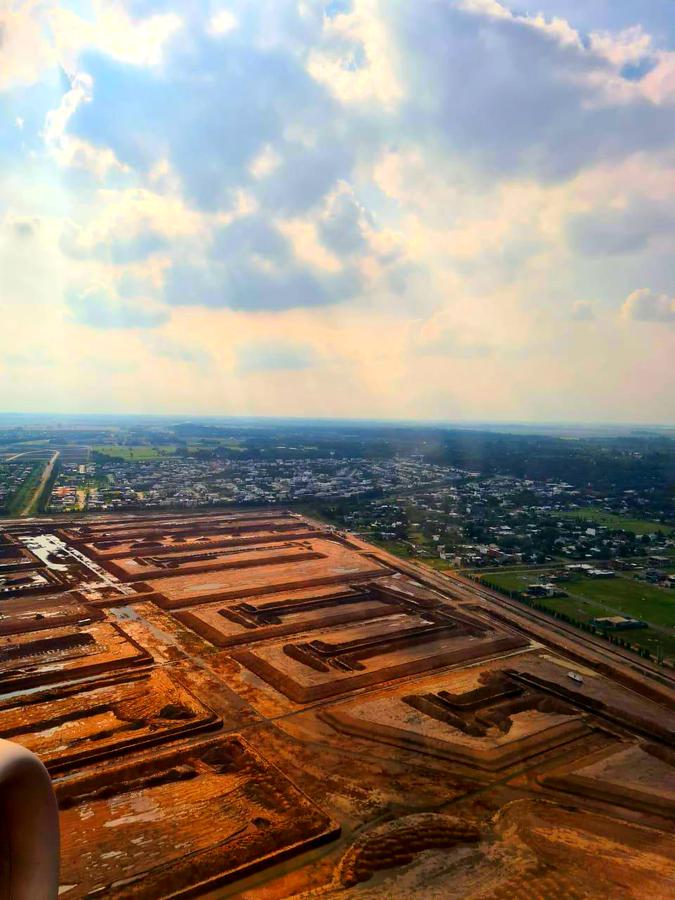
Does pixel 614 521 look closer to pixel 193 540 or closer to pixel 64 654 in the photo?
pixel 193 540

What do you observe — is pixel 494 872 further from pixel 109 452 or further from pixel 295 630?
pixel 109 452

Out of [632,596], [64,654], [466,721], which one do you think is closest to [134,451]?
[64,654]

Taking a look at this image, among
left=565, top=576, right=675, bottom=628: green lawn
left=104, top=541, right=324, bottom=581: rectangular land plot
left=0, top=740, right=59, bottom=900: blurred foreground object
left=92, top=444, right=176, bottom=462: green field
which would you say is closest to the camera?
left=0, top=740, right=59, bottom=900: blurred foreground object

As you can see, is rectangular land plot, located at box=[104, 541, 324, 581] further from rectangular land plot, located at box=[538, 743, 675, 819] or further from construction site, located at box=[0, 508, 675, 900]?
rectangular land plot, located at box=[538, 743, 675, 819]

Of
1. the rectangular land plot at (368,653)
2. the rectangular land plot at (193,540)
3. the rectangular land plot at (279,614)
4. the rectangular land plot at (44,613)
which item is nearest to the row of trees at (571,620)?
the rectangular land plot at (368,653)

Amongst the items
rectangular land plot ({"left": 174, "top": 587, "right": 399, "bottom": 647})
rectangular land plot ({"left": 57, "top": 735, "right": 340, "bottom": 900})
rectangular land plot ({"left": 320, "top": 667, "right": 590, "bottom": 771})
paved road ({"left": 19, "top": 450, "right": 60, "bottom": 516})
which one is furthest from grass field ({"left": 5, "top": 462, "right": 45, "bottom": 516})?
rectangular land plot ({"left": 320, "top": 667, "right": 590, "bottom": 771})

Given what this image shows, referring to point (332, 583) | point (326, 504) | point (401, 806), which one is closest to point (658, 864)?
point (401, 806)

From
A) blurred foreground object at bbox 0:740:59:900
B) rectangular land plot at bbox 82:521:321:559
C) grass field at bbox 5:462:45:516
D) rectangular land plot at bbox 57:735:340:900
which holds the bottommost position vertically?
rectangular land plot at bbox 57:735:340:900
